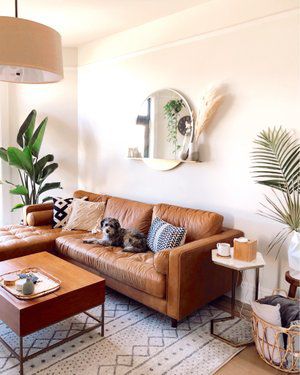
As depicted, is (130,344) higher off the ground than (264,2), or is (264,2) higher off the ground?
(264,2)

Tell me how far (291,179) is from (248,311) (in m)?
1.22

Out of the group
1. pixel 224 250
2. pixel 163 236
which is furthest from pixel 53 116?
pixel 224 250

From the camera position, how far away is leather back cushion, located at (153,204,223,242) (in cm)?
281

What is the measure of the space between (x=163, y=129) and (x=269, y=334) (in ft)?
7.31

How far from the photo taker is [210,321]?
254 cm

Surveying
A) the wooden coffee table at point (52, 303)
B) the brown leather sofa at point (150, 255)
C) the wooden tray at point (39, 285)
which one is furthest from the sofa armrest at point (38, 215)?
the wooden tray at point (39, 285)

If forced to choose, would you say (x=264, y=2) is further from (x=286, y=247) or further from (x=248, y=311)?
(x=248, y=311)

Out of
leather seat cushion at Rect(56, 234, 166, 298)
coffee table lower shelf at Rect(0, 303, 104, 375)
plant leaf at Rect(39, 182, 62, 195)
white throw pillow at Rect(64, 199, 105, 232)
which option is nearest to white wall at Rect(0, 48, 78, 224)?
plant leaf at Rect(39, 182, 62, 195)

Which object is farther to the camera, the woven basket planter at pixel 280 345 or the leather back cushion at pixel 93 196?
the leather back cushion at pixel 93 196

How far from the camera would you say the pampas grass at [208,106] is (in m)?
2.96

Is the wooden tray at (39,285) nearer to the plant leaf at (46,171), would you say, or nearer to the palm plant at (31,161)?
the palm plant at (31,161)

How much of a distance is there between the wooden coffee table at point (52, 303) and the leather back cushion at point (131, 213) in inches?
39.0

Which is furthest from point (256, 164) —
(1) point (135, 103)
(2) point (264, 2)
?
(1) point (135, 103)

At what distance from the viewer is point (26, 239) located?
3.18 meters
